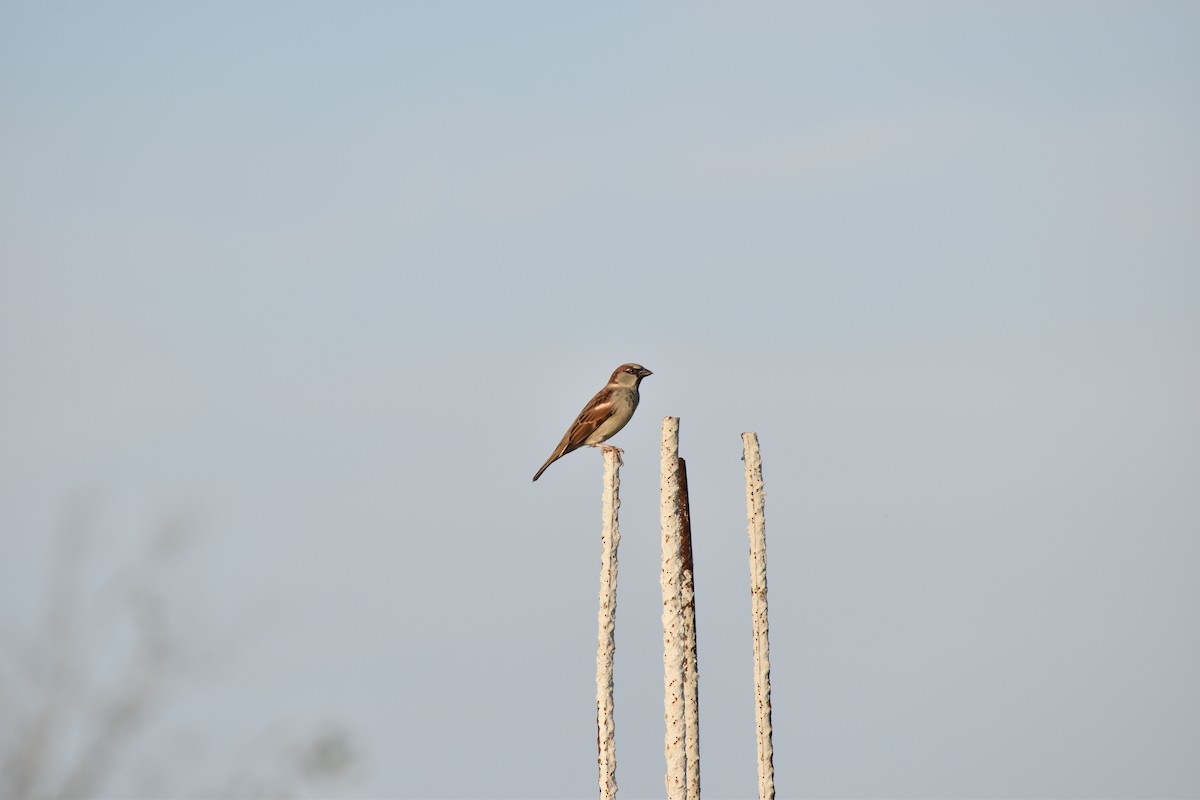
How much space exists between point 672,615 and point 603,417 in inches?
169

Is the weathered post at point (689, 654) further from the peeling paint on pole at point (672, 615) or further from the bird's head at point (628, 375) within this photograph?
the bird's head at point (628, 375)

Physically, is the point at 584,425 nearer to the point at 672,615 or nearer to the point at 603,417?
the point at 603,417

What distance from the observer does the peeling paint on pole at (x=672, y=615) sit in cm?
1565

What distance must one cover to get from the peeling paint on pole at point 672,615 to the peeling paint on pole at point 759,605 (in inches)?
32.2

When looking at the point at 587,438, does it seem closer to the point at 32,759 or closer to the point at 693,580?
the point at 693,580

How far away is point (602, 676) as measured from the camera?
15750 mm

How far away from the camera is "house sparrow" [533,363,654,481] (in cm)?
1958

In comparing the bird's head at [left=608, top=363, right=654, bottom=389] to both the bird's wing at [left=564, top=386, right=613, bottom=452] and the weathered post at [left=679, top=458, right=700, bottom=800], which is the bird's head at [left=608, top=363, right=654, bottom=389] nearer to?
the bird's wing at [left=564, top=386, right=613, bottom=452]

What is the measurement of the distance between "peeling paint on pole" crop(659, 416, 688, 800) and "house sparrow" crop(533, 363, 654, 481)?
11.2 feet

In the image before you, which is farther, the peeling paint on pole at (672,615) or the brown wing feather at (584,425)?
the brown wing feather at (584,425)

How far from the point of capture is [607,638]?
15.9m

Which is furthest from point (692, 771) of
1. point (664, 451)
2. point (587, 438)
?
point (587, 438)

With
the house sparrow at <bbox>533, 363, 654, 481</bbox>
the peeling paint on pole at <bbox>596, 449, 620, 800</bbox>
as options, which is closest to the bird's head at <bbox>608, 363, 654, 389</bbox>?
the house sparrow at <bbox>533, 363, 654, 481</bbox>

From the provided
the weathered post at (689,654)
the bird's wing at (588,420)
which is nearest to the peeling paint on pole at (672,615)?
the weathered post at (689,654)
